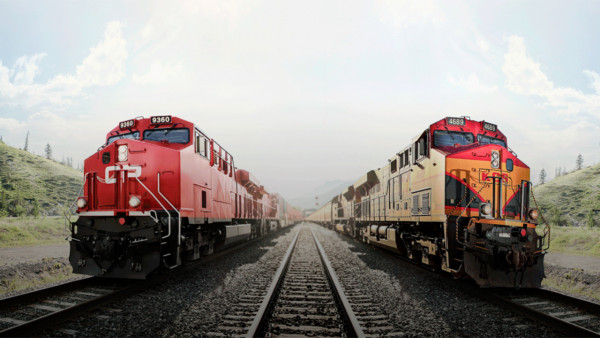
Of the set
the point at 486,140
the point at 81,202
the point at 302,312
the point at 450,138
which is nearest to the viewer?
the point at 302,312

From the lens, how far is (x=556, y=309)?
6.02 meters


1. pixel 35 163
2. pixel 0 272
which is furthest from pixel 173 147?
pixel 35 163

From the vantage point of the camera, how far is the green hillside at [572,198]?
133ft

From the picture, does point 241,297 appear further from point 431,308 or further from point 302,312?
point 431,308

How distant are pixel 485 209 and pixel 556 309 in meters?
2.07

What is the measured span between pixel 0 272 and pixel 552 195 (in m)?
63.0

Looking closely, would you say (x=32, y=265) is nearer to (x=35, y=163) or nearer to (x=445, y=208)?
(x=445, y=208)

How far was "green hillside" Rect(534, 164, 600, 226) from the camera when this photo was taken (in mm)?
40466

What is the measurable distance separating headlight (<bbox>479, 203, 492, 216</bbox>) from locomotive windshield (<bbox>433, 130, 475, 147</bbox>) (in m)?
1.83

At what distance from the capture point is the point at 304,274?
9.21 m

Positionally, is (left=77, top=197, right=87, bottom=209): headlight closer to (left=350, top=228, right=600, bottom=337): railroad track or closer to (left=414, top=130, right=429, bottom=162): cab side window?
(left=414, top=130, right=429, bottom=162): cab side window

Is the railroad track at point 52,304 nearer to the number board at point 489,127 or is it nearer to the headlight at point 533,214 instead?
the headlight at point 533,214

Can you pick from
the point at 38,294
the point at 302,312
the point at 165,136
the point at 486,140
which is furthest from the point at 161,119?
the point at 486,140

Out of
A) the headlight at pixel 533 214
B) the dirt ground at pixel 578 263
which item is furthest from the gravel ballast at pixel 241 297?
the dirt ground at pixel 578 263
